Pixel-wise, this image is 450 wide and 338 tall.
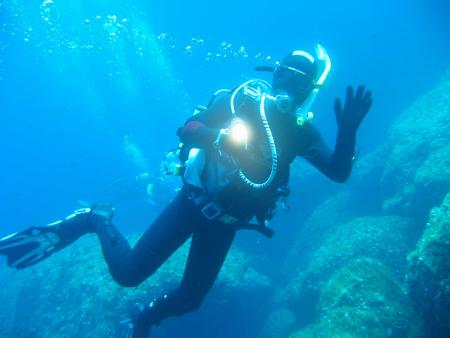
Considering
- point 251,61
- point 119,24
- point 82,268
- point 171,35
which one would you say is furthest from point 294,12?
point 82,268

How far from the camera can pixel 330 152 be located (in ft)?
13.3

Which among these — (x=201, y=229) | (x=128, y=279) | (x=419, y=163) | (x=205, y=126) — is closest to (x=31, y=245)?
(x=128, y=279)

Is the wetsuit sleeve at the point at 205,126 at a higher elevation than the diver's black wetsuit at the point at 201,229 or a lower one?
higher

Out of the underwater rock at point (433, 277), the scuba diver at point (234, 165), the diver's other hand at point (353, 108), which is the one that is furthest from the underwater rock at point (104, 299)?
the diver's other hand at point (353, 108)

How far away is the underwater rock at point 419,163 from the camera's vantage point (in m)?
9.80

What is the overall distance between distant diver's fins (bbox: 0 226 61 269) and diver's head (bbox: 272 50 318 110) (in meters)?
3.39

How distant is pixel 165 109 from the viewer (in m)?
64.4

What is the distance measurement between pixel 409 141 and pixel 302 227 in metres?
5.06

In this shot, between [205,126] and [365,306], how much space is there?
4.50 metres

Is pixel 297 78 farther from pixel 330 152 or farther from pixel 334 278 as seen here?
pixel 334 278

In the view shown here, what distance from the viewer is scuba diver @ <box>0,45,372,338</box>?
3217mm

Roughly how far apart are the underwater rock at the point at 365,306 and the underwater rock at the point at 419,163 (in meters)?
4.44

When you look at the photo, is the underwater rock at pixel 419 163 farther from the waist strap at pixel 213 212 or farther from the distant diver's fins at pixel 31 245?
the distant diver's fins at pixel 31 245

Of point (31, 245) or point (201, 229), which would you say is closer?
point (201, 229)
